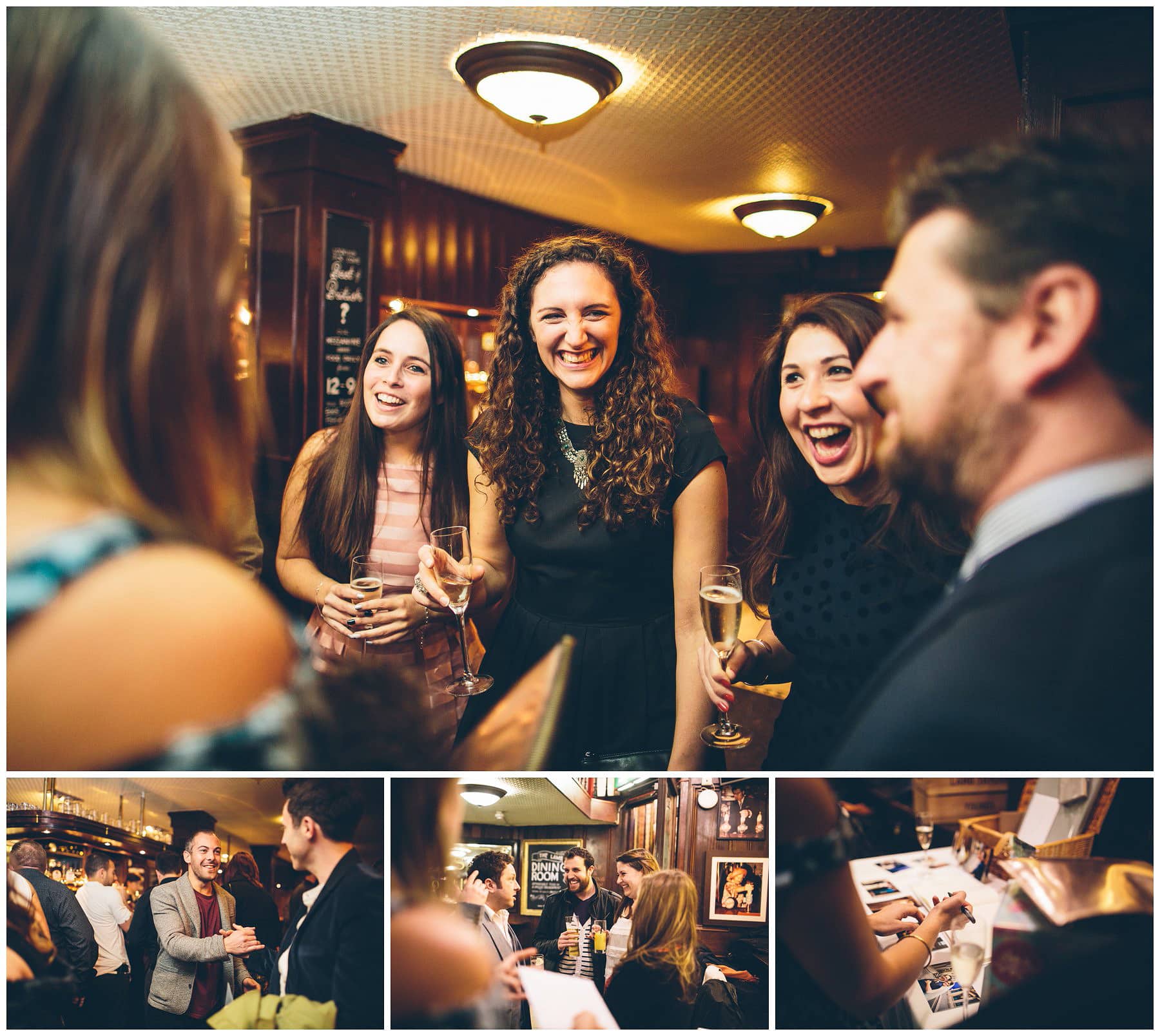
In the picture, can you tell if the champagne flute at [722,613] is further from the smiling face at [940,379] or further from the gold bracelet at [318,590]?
the gold bracelet at [318,590]

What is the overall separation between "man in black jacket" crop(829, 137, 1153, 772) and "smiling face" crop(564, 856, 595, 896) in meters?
0.56

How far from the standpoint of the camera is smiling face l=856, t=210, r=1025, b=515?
1229 millimetres

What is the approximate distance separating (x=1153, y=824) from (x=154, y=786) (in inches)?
66.4

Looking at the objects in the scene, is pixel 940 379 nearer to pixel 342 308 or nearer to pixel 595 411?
pixel 595 411

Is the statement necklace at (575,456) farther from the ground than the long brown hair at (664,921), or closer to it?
farther from the ground

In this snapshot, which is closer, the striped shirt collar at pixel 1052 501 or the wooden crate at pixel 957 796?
the striped shirt collar at pixel 1052 501

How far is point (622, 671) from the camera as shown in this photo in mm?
1485

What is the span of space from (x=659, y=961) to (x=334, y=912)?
22.4 inches

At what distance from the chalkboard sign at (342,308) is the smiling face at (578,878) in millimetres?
886

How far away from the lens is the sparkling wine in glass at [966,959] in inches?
55.6

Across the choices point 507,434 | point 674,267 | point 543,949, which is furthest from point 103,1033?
point 674,267

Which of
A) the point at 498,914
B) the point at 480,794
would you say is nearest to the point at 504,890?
the point at 498,914

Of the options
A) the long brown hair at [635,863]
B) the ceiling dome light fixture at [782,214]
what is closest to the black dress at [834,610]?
the long brown hair at [635,863]

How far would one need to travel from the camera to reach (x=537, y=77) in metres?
1.42
